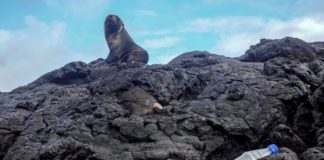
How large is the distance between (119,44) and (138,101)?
403 inches

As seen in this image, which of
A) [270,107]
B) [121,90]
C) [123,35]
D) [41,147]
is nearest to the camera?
[41,147]

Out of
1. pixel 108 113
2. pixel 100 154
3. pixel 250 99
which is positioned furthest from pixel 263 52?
pixel 100 154

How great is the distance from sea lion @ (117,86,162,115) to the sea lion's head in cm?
1013

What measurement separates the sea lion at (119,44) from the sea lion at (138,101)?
815cm

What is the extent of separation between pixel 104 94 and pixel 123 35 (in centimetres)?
1035

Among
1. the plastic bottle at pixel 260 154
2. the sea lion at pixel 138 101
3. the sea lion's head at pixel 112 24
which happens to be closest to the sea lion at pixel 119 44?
the sea lion's head at pixel 112 24

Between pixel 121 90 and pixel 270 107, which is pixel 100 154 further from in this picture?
pixel 270 107

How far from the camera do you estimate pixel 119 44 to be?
835 inches

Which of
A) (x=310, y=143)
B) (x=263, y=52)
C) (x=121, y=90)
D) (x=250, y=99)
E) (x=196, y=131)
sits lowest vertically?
(x=310, y=143)

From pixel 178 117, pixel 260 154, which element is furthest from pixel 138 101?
pixel 260 154

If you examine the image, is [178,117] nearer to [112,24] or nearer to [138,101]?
[138,101]

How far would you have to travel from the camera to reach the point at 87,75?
1677 cm

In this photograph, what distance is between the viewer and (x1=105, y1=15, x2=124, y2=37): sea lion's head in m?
21.3

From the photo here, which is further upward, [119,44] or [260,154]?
[119,44]
